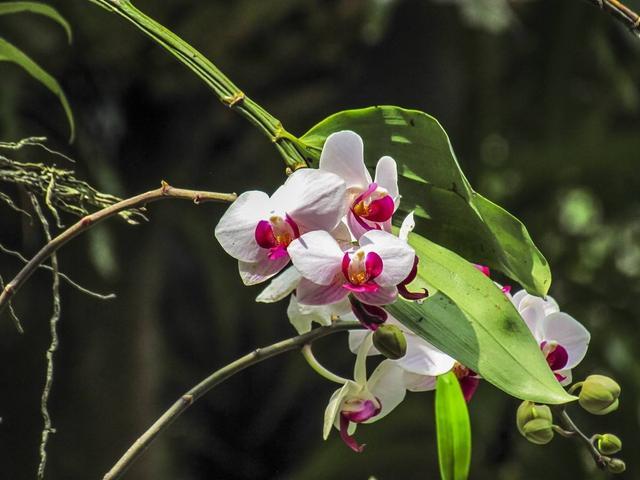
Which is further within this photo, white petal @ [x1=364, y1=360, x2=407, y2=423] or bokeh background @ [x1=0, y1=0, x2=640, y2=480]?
bokeh background @ [x1=0, y1=0, x2=640, y2=480]

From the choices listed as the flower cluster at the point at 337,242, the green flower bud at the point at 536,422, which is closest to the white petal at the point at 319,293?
the flower cluster at the point at 337,242

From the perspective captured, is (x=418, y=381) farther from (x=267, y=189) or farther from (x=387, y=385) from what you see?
(x=267, y=189)

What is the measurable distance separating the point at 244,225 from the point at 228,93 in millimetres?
63

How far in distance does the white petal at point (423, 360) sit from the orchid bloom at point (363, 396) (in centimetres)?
2

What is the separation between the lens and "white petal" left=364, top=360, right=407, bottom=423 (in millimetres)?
493

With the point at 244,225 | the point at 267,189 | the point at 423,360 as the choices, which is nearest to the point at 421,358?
the point at 423,360

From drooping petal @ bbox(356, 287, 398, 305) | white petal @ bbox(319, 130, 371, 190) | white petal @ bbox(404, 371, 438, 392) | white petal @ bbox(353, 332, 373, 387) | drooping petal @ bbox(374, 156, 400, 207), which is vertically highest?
white petal @ bbox(319, 130, 371, 190)

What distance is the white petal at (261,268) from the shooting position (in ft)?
1.42

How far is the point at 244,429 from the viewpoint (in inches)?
77.9

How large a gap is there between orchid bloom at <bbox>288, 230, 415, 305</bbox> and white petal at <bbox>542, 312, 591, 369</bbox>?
0.11m

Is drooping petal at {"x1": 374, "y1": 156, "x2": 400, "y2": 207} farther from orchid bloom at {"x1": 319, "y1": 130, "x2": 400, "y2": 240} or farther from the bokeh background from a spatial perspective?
the bokeh background

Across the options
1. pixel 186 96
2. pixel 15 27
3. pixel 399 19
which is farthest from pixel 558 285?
pixel 15 27

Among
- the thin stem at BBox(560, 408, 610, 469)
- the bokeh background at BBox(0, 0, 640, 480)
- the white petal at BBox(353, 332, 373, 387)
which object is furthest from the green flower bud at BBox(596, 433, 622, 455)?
the bokeh background at BBox(0, 0, 640, 480)

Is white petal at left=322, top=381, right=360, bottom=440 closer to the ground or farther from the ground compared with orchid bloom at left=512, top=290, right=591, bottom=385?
farther from the ground
